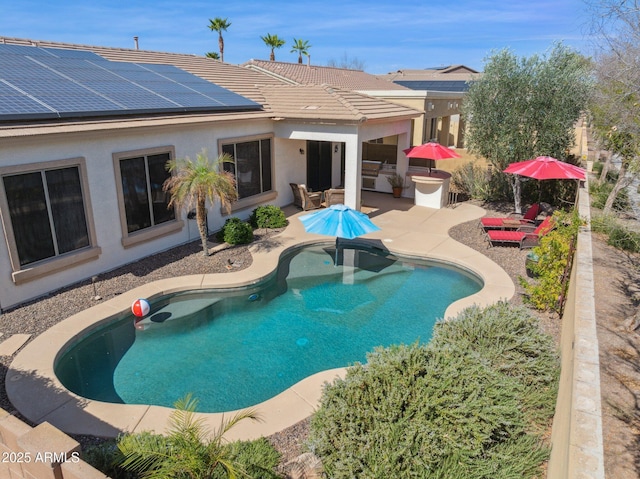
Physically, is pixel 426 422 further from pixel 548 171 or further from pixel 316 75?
pixel 316 75

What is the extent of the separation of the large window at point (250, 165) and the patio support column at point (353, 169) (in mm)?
3442

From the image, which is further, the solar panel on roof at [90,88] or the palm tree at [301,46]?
the palm tree at [301,46]

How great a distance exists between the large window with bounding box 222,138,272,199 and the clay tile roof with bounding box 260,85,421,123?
1.58 meters

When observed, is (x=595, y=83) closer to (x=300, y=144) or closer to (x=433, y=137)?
(x=433, y=137)

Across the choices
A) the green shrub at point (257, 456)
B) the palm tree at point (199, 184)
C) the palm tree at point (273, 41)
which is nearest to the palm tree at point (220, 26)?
the palm tree at point (273, 41)

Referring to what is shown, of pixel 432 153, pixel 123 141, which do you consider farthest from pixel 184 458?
pixel 432 153

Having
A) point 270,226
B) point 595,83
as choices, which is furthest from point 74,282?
point 595,83

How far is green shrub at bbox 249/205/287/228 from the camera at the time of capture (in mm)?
16891

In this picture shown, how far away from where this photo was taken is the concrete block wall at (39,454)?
413cm

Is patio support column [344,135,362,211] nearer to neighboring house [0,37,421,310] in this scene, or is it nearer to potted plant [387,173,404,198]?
neighboring house [0,37,421,310]

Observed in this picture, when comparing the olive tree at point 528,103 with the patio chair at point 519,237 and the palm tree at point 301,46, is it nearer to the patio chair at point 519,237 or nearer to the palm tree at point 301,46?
the patio chair at point 519,237

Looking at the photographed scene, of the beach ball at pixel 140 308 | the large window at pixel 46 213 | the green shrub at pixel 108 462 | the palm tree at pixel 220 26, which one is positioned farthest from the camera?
the palm tree at pixel 220 26

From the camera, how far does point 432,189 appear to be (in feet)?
66.2

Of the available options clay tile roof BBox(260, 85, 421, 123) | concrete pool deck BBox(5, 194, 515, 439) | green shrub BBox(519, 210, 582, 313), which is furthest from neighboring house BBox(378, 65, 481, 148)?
green shrub BBox(519, 210, 582, 313)
